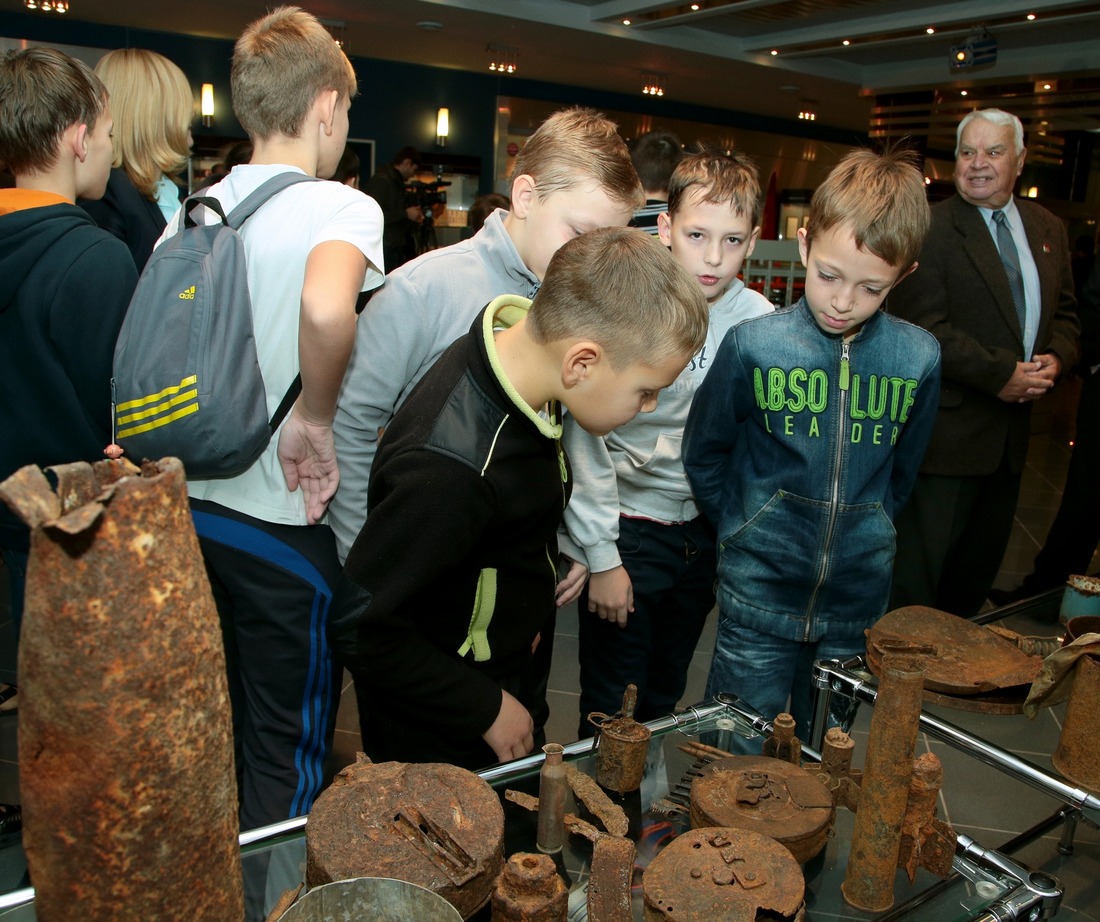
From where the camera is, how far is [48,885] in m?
0.60

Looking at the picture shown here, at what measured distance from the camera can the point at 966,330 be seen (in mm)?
3262

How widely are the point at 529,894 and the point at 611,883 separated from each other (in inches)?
3.7

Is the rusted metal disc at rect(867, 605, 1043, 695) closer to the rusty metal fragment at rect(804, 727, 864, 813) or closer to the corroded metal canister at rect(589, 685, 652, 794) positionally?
the rusty metal fragment at rect(804, 727, 864, 813)

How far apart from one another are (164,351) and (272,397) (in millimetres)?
232

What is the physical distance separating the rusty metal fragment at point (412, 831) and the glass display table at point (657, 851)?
0.13 metres

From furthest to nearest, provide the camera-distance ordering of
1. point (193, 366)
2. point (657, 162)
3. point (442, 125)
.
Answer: point (442, 125)
point (657, 162)
point (193, 366)

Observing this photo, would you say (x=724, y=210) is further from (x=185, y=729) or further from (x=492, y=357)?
(x=185, y=729)

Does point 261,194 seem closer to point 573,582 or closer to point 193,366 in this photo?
point 193,366

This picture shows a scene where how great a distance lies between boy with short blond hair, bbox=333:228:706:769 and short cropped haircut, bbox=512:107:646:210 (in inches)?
14.6

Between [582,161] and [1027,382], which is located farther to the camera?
[1027,382]

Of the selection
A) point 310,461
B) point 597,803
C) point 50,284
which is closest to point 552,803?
point 597,803

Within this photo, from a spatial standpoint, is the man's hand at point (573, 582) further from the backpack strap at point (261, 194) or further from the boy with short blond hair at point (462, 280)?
the backpack strap at point (261, 194)

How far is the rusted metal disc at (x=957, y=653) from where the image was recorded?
170 centimetres

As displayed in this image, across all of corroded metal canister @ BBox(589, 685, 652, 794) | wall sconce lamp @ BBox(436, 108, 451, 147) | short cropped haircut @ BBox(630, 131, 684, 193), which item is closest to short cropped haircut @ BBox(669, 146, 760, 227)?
short cropped haircut @ BBox(630, 131, 684, 193)
